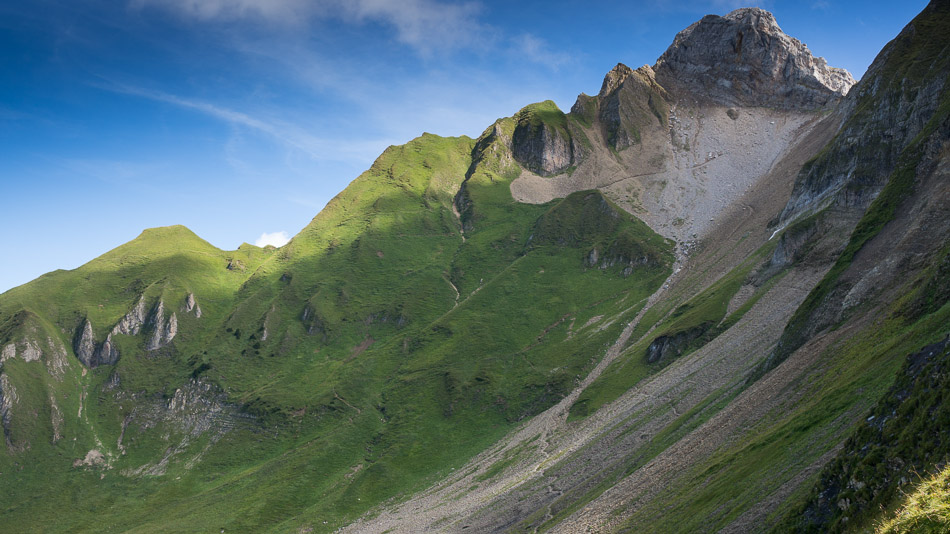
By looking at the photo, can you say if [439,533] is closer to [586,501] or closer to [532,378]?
[586,501]

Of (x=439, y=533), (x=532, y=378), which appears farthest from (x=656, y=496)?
(x=532, y=378)

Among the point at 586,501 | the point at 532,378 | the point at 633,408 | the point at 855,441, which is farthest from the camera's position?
the point at 532,378

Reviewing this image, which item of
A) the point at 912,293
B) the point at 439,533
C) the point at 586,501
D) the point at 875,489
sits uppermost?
the point at 912,293

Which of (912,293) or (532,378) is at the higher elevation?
(912,293)

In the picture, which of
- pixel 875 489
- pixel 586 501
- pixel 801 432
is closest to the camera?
pixel 875 489

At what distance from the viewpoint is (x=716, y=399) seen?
91312 mm

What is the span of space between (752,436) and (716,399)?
2820cm

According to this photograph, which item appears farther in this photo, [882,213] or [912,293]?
[882,213]

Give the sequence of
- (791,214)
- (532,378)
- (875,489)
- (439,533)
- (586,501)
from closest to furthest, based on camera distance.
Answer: (875,489) < (586,501) < (439,533) < (791,214) < (532,378)

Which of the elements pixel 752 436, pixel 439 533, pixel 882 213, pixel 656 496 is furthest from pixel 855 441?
pixel 439 533

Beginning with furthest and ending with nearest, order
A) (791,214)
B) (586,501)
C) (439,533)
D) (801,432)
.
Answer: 1. (791,214)
2. (439,533)
3. (586,501)
4. (801,432)

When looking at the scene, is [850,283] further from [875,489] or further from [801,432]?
[875,489]

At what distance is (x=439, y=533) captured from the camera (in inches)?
4151

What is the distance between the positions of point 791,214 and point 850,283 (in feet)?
347
